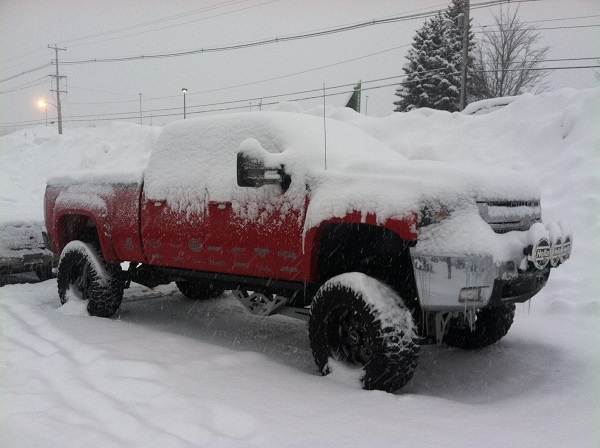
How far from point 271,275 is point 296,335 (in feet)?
4.12

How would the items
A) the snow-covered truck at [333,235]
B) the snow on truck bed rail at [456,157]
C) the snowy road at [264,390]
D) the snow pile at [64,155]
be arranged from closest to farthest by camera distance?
1. the snowy road at [264,390]
2. the snow-covered truck at [333,235]
3. the snow on truck bed rail at [456,157]
4. the snow pile at [64,155]

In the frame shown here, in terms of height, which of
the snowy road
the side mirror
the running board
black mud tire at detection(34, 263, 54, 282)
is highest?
the side mirror

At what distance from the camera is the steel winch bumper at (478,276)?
333cm

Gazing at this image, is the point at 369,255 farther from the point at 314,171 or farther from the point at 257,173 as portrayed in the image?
the point at 257,173

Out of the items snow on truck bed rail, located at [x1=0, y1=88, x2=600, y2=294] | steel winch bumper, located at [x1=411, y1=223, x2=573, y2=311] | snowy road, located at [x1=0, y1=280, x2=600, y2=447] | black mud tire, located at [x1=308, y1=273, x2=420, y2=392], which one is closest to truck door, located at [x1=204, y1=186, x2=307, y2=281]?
snow on truck bed rail, located at [x1=0, y1=88, x2=600, y2=294]

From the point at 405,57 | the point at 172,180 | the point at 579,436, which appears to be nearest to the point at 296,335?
the point at 172,180

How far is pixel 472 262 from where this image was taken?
332 cm

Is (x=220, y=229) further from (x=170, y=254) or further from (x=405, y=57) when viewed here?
(x=405, y=57)

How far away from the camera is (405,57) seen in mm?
36688

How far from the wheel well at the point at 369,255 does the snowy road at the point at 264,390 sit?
748mm

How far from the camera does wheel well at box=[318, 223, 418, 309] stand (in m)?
3.78

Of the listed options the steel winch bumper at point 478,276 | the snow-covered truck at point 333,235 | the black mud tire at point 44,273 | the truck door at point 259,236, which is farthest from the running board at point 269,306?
the black mud tire at point 44,273

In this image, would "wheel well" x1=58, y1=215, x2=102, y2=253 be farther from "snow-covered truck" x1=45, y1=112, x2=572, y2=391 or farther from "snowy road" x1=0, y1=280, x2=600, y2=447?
"snowy road" x1=0, y1=280, x2=600, y2=447

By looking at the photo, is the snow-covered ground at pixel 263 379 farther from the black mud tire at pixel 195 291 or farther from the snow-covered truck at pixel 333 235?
the snow-covered truck at pixel 333 235
